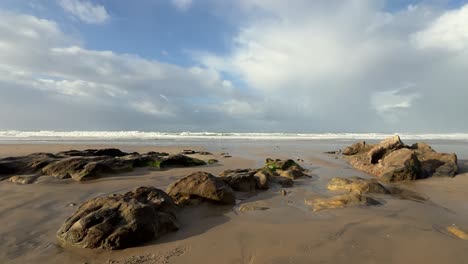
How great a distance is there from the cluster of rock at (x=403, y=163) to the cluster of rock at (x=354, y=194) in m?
1.51

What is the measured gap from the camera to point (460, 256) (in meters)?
3.49

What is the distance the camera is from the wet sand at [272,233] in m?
3.55

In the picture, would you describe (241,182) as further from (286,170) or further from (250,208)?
(286,170)

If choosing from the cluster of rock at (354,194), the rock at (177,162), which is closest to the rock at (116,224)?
the cluster of rock at (354,194)

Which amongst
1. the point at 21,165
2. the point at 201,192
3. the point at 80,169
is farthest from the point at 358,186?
the point at 21,165

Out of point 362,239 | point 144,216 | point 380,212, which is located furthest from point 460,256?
point 144,216

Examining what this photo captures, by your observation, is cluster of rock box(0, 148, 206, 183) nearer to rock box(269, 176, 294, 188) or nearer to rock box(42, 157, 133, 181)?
rock box(42, 157, 133, 181)

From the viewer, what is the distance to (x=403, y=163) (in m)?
8.98

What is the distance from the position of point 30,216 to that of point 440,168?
33.8ft

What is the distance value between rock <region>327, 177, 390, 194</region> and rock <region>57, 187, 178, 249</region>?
13.1ft

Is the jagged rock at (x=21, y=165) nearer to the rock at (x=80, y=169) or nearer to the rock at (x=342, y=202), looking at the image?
the rock at (x=80, y=169)

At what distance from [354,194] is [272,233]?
236 centimetres

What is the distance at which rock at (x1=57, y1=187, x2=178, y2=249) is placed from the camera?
12.5 ft

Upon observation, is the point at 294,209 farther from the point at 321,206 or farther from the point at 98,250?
Result: the point at 98,250
